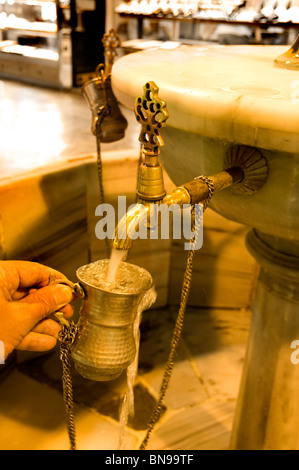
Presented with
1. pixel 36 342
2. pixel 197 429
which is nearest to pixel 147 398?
pixel 197 429

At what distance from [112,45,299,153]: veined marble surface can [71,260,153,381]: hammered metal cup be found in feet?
0.67

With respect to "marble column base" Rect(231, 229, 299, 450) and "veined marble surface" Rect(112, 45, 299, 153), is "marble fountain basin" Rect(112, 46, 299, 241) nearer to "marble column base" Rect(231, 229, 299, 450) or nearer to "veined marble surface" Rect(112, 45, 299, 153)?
"veined marble surface" Rect(112, 45, 299, 153)

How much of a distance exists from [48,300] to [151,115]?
10.5 inches

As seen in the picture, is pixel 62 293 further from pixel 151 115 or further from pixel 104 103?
pixel 104 103

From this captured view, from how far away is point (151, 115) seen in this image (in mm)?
484

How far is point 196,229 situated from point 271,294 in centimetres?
33

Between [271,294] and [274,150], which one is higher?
[274,150]

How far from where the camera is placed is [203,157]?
2.14 feet

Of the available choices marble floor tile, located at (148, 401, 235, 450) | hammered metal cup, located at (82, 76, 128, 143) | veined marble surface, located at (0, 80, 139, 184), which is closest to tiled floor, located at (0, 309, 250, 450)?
marble floor tile, located at (148, 401, 235, 450)

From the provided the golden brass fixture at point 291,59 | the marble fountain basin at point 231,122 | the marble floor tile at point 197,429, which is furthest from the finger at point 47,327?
the marble floor tile at point 197,429
